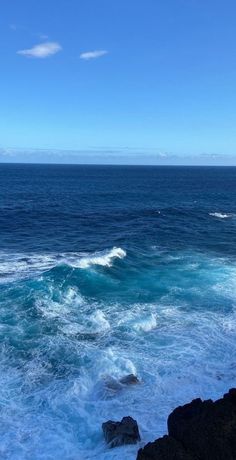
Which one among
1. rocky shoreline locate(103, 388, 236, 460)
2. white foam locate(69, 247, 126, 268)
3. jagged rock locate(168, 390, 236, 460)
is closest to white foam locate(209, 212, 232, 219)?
white foam locate(69, 247, 126, 268)

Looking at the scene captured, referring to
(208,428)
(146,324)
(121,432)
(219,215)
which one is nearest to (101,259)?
(146,324)

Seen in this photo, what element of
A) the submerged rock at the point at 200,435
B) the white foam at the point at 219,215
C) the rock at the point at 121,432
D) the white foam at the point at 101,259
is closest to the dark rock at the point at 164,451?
the submerged rock at the point at 200,435

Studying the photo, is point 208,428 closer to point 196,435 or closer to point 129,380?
point 196,435

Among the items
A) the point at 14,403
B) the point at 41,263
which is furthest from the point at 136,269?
the point at 14,403

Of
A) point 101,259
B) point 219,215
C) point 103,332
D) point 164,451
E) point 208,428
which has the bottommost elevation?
point 103,332

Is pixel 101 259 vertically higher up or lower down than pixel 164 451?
higher up

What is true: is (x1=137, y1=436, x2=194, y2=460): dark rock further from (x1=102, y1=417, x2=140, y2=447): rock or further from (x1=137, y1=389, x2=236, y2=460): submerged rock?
(x1=102, y1=417, x2=140, y2=447): rock

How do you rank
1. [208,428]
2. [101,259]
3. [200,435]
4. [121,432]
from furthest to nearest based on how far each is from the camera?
[101,259] < [121,432] < [208,428] < [200,435]
